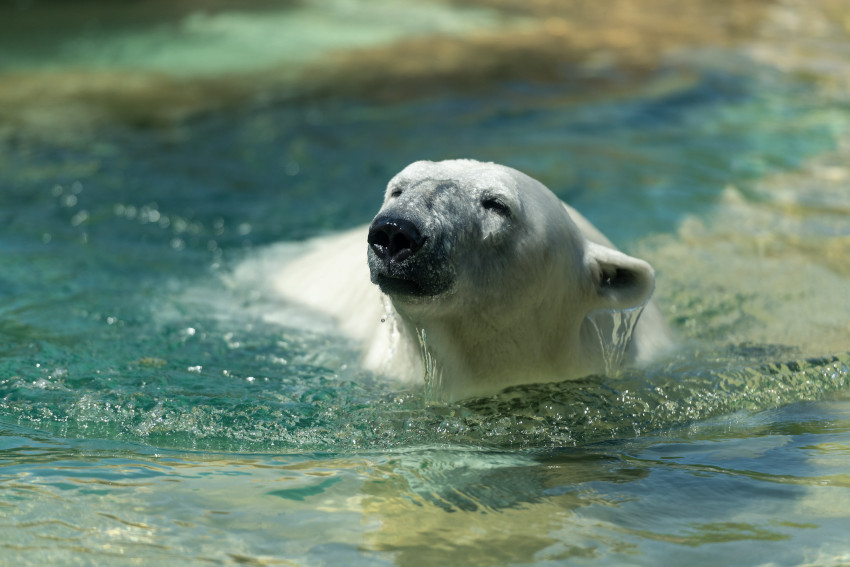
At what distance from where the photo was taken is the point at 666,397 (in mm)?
3775

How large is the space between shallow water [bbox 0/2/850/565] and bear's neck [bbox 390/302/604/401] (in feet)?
0.27

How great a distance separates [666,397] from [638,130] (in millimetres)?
5134

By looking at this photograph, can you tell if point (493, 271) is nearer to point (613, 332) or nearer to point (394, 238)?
point (394, 238)

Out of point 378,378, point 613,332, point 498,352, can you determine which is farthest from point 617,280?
point 378,378

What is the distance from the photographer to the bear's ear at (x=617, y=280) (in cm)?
364

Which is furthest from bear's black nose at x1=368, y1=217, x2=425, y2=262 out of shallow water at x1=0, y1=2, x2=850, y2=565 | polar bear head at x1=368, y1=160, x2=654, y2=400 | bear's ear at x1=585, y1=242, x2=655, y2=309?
bear's ear at x1=585, y1=242, x2=655, y2=309

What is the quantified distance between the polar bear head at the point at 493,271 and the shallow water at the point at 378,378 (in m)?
0.19

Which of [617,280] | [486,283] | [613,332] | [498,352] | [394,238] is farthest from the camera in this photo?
[613,332]

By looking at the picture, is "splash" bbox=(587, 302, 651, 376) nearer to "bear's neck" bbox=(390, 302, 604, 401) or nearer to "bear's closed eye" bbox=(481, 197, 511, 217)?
Result: "bear's neck" bbox=(390, 302, 604, 401)

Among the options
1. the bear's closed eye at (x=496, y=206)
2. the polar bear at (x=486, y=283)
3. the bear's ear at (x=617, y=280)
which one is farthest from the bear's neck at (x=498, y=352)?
the bear's closed eye at (x=496, y=206)

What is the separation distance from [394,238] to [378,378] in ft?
3.50

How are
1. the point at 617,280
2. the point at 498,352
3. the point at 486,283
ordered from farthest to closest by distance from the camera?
the point at 617,280 → the point at 498,352 → the point at 486,283

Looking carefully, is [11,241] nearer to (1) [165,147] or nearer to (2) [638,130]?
(1) [165,147]

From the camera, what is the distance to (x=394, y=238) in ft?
9.92
